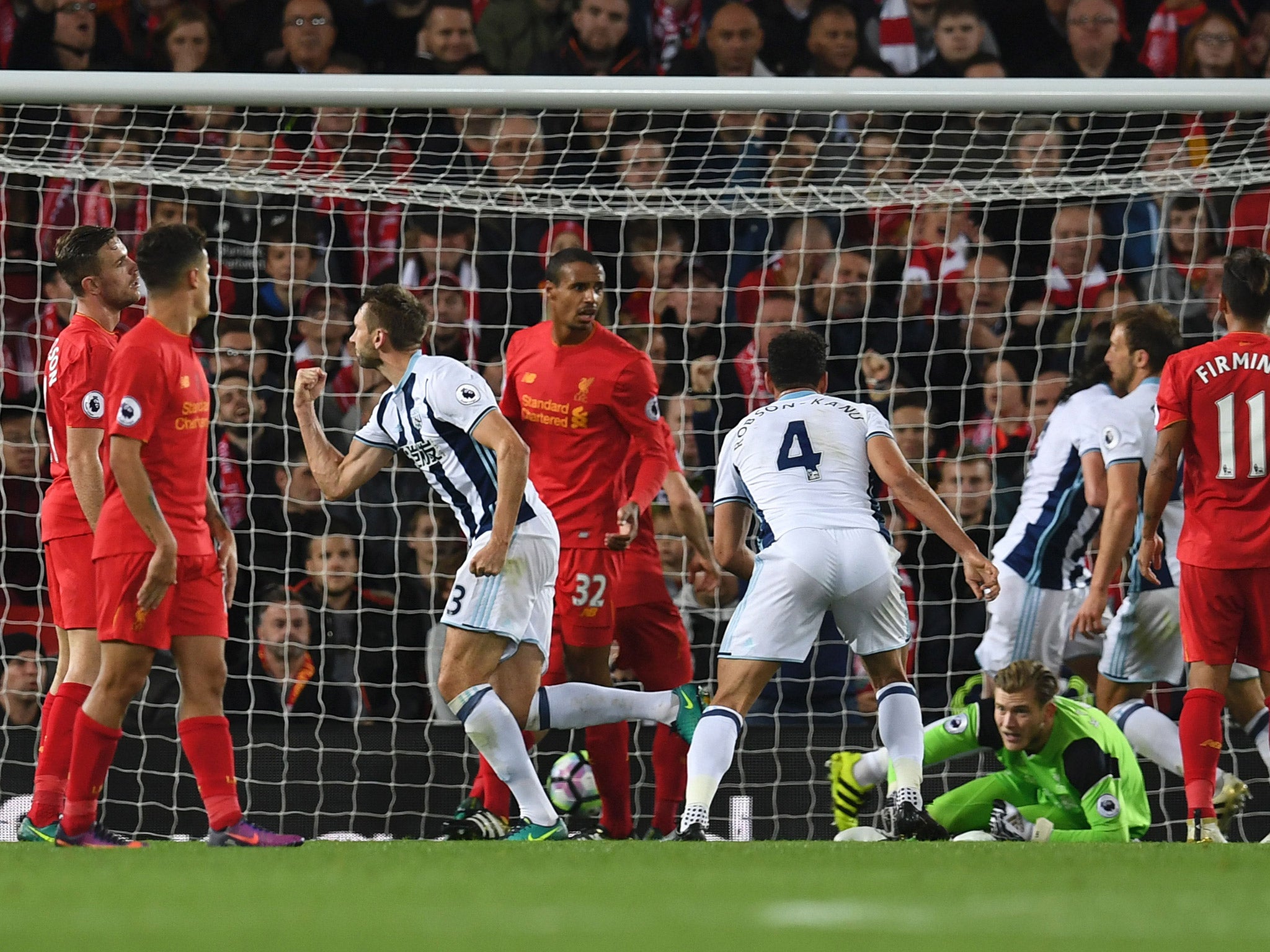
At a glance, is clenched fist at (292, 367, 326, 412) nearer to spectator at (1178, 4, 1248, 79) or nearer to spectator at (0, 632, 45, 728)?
spectator at (0, 632, 45, 728)

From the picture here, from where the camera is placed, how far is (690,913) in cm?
278

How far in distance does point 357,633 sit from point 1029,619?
3.08 m

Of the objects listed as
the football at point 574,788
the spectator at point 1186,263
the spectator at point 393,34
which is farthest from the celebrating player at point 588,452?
the spectator at point 393,34

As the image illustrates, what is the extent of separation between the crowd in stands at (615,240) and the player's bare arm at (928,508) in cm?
197

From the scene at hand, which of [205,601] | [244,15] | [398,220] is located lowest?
[205,601]

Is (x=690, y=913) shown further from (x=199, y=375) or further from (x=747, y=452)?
(x=747, y=452)

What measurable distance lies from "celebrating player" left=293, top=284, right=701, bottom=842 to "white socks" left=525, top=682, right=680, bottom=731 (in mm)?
25

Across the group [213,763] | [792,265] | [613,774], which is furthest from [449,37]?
[213,763]

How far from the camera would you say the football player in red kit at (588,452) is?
6004 mm

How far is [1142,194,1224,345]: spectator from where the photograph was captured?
337 inches

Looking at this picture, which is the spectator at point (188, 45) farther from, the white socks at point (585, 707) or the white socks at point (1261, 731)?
the white socks at point (1261, 731)

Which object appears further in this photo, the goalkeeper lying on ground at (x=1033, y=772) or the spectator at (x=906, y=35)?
the spectator at (x=906, y=35)

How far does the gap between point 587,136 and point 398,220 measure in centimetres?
127

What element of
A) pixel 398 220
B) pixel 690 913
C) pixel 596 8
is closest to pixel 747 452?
pixel 690 913
